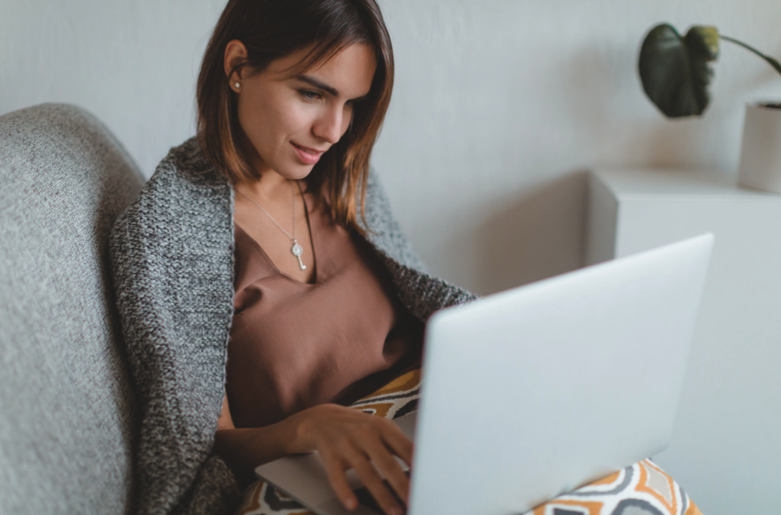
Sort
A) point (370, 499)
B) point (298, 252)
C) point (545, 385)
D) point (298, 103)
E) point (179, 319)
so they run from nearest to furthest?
1. point (545, 385)
2. point (370, 499)
3. point (179, 319)
4. point (298, 103)
5. point (298, 252)

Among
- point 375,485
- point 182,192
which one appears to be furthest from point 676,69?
point 375,485

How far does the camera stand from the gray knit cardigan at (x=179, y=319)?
79cm

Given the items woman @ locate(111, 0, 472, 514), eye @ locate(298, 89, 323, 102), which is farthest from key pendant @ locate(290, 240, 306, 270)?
eye @ locate(298, 89, 323, 102)

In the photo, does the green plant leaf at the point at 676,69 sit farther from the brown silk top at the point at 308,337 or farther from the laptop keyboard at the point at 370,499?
the laptop keyboard at the point at 370,499

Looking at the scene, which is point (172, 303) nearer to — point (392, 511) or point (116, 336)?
point (116, 336)

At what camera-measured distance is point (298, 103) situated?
101 cm

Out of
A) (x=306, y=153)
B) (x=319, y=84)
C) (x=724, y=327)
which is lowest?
(x=724, y=327)

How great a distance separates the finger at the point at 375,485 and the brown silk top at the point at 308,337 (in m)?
0.31

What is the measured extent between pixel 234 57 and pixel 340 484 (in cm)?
63

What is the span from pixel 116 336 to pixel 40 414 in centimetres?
25

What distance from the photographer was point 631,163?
155cm

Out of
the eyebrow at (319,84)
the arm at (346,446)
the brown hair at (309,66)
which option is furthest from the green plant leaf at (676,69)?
the arm at (346,446)

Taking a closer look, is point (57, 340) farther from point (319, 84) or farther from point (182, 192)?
point (319, 84)

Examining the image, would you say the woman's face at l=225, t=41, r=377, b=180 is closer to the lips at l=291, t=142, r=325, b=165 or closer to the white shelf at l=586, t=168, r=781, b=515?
the lips at l=291, t=142, r=325, b=165
